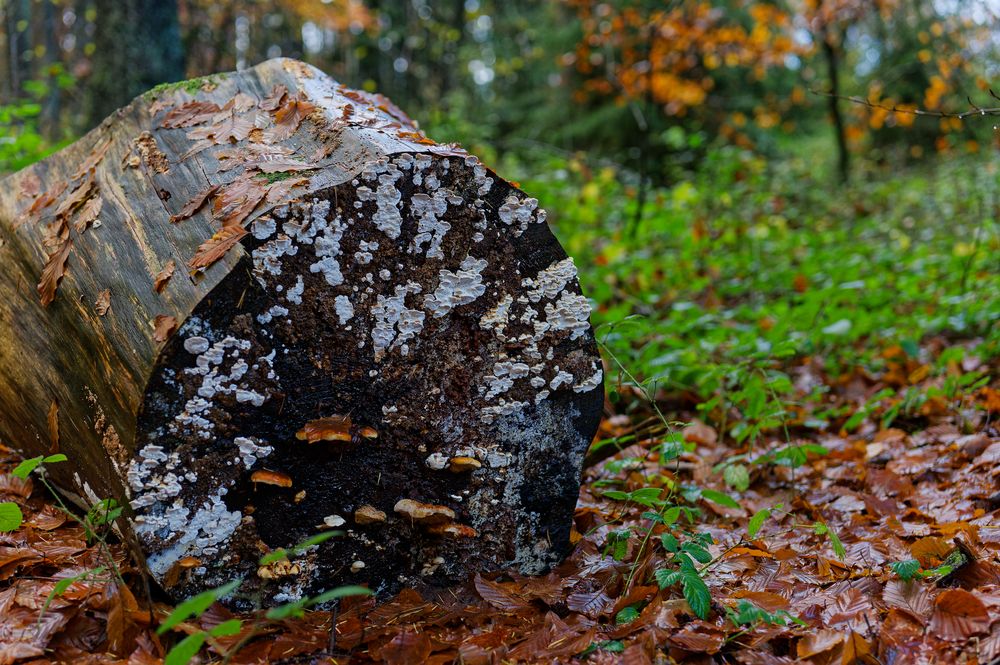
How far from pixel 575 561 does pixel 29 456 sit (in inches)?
87.1

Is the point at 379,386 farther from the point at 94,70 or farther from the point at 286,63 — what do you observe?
the point at 94,70

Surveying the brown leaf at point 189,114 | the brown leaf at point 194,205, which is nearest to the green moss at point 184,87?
the brown leaf at point 189,114

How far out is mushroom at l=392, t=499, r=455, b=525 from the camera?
2.36 metres

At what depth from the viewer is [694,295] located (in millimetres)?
6406

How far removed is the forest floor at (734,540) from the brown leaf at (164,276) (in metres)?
0.75

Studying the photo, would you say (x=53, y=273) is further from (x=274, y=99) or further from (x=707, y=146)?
(x=707, y=146)

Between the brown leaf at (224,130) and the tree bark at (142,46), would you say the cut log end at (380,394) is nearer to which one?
the brown leaf at (224,130)

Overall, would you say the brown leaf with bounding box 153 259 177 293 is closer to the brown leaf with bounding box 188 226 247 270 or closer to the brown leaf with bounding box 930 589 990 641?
the brown leaf with bounding box 188 226 247 270

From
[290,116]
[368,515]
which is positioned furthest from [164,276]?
[368,515]

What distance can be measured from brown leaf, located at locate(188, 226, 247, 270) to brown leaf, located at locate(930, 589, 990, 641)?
2184 mm

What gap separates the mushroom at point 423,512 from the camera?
236 centimetres

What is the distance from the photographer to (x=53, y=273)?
100 inches

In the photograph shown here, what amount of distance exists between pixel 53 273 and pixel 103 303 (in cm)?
42

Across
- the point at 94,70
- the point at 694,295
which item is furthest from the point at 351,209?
the point at 94,70
